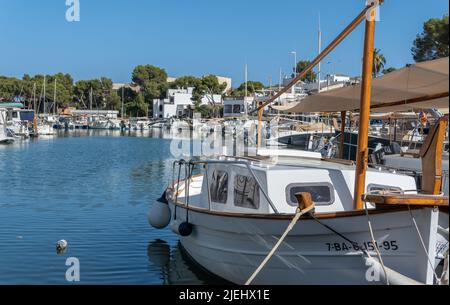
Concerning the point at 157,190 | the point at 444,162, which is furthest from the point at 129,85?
the point at 444,162

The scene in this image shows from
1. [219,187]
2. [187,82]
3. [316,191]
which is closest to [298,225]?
[316,191]

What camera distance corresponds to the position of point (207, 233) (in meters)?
11.5

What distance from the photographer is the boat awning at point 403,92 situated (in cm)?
1045

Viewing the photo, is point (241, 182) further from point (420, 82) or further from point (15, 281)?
point (15, 281)

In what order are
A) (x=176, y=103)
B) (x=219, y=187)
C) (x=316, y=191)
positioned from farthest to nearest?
(x=176, y=103) → (x=219, y=187) → (x=316, y=191)

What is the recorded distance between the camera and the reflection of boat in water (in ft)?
39.8

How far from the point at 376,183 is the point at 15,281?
7.63 m

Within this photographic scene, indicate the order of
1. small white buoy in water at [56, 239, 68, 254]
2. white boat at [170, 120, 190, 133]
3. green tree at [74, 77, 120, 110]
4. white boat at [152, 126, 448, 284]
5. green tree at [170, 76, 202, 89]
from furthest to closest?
1. green tree at [170, 76, 202, 89]
2. green tree at [74, 77, 120, 110]
3. white boat at [170, 120, 190, 133]
4. small white buoy in water at [56, 239, 68, 254]
5. white boat at [152, 126, 448, 284]

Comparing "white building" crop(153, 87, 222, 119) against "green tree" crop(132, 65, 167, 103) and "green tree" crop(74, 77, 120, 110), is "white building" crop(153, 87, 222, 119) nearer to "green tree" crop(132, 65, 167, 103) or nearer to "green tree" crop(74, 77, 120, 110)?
"green tree" crop(132, 65, 167, 103)

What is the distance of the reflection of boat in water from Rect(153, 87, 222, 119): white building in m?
110

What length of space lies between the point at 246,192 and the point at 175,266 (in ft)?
11.8

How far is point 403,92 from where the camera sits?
1327 cm

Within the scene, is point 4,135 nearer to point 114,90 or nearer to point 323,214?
point 323,214

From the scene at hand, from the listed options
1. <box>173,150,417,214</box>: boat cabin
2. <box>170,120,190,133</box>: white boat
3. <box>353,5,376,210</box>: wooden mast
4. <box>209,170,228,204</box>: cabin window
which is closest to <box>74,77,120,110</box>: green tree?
<box>170,120,190,133</box>: white boat
